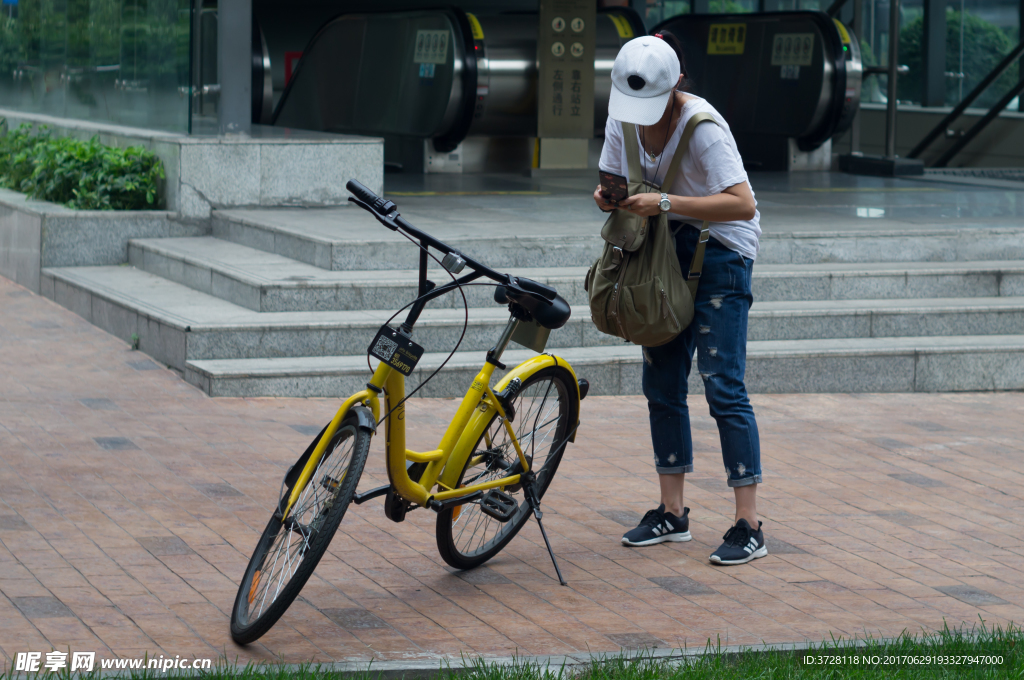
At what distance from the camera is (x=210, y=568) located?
424 cm

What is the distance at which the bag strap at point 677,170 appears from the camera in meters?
4.26

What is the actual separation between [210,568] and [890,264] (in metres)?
5.85

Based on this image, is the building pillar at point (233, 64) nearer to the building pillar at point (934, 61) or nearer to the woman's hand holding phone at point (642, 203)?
the woman's hand holding phone at point (642, 203)

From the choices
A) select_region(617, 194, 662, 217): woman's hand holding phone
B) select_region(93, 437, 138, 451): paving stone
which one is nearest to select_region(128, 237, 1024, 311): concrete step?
select_region(93, 437, 138, 451): paving stone

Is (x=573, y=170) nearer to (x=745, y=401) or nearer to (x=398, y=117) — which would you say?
(x=398, y=117)

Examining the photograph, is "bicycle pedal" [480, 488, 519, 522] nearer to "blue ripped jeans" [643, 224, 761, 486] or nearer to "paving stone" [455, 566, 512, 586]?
"paving stone" [455, 566, 512, 586]

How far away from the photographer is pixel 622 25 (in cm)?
1606

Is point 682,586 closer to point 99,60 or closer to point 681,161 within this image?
point 681,161

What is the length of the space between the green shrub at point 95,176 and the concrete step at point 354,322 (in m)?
1.17

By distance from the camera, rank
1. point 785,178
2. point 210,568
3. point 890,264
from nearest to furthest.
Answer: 1. point 210,568
2. point 890,264
3. point 785,178

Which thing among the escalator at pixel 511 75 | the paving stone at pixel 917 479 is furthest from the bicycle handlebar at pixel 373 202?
the escalator at pixel 511 75

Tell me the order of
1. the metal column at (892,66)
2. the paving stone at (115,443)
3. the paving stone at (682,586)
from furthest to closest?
the metal column at (892,66), the paving stone at (115,443), the paving stone at (682,586)

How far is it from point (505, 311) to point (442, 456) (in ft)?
11.8

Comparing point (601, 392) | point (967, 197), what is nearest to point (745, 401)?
point (601, 392)
